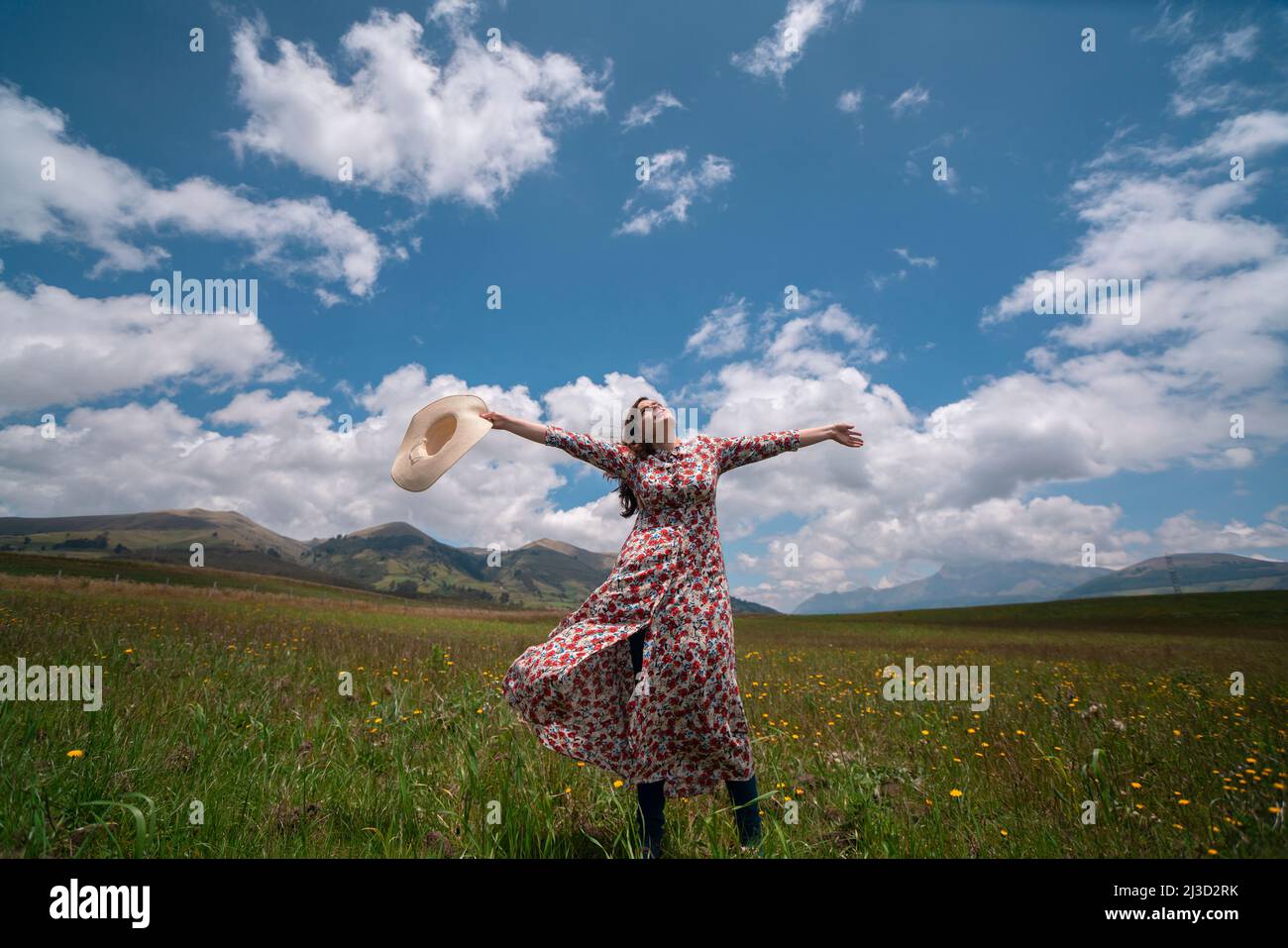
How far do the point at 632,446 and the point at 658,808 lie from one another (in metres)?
2.27

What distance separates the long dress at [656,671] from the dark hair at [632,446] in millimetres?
259

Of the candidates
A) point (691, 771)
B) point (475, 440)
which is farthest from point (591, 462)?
point (691, 771)

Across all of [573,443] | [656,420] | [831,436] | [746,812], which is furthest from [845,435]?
[746,812]

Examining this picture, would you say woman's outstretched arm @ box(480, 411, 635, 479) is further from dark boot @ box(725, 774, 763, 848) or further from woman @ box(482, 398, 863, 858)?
dark boot @ box(725, 774, 763, 848)

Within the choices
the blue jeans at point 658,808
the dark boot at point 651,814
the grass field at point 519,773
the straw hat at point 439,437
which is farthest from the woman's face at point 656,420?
the grass field at point 519,773

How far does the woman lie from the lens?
144 inches

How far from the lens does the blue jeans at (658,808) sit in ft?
12.0

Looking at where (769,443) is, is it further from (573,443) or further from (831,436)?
(573,443)

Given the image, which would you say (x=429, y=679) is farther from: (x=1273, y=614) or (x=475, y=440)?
(x=1273, y=614)

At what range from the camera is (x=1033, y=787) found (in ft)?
15.9

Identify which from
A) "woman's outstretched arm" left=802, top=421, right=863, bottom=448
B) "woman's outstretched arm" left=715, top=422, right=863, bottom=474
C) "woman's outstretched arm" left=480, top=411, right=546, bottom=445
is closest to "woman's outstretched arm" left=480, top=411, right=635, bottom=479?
"woman's outstretched arm" left=480, top=411, right=546, bottom=445

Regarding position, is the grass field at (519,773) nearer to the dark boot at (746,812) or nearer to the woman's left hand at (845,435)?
the dark boot at (746,812)

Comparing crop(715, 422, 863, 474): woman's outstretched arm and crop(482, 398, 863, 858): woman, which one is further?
crop(715, 422, 863, 474): woman's outstretched arm
